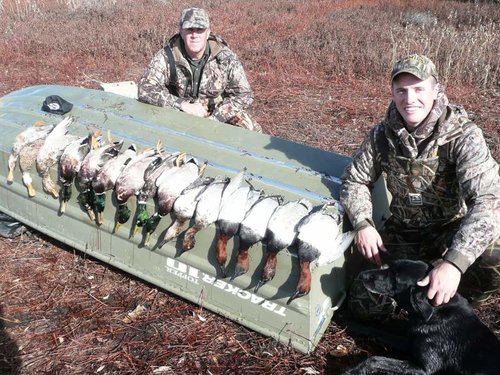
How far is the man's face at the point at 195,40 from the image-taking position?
208 inches

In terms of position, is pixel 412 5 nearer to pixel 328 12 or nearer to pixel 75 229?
pixel 328 12

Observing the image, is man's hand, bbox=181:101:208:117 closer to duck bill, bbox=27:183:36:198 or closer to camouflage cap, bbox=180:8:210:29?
camouflage cap, bbox=180:8:210:29

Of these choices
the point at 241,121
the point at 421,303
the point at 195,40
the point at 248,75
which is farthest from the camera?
the point at 248,75

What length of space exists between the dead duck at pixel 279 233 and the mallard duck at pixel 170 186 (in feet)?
2.62

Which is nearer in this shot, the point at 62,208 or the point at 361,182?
the point at 361,182

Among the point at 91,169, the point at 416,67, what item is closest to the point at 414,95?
the point at 416,67

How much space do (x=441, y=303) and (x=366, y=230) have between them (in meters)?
0.67

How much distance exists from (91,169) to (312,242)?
1972 millimetres

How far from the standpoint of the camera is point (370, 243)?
10.7ft

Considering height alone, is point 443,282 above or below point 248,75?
above

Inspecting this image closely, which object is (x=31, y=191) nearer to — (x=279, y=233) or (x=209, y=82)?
(x=209, y=82)

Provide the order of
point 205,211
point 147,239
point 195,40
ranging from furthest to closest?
point 195,40, point 147,239, point 205,211

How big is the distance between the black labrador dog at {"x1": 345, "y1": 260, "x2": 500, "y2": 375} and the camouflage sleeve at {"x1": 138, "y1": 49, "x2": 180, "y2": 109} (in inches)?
128

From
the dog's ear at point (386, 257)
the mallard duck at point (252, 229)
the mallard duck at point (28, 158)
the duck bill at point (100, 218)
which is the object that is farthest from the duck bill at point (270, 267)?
the mallard duck at point (28, 158)
